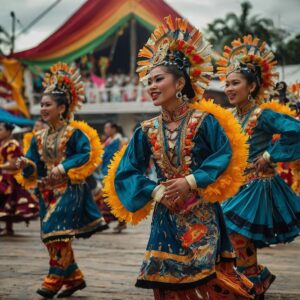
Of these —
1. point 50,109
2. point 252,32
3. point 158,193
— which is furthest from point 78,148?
point 252,32

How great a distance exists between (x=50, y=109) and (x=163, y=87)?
2462 mm

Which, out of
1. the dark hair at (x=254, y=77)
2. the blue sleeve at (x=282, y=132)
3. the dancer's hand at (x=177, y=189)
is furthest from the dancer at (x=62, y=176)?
the dancer's hand at (x=177, y=189)

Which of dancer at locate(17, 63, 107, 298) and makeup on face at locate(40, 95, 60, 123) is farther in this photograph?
makeup on face at locate(40, 95, 60, 123)

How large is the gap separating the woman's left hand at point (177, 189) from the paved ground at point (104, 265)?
7.13 feet

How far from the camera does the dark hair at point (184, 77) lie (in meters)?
4.18

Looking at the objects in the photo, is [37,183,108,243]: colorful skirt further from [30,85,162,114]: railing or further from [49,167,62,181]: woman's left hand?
[30,85,162,114]: railing

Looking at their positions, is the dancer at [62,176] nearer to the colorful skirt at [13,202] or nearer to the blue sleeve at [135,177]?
the blue sleeve at [135,177]

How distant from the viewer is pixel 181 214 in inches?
157

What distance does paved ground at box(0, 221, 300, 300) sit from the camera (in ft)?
19.8

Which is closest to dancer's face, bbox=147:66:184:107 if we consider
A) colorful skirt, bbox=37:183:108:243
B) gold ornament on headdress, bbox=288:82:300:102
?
colorful skirt, bbox=37:183:108:243

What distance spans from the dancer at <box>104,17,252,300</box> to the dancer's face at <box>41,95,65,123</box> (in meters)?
2.18

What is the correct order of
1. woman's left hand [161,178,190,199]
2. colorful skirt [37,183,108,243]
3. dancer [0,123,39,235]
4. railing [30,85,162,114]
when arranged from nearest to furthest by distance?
woman's left hand [161,178,190,199] < colorful skirt [37,183,108,243] < dancer [0,123,39,235] < railing [30,85,162,114]

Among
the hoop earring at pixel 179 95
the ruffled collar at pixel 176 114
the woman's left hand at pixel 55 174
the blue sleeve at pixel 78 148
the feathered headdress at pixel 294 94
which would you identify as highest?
the hoop earring at pixel 179 95

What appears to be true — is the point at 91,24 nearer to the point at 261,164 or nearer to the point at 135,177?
the point at 261,164
